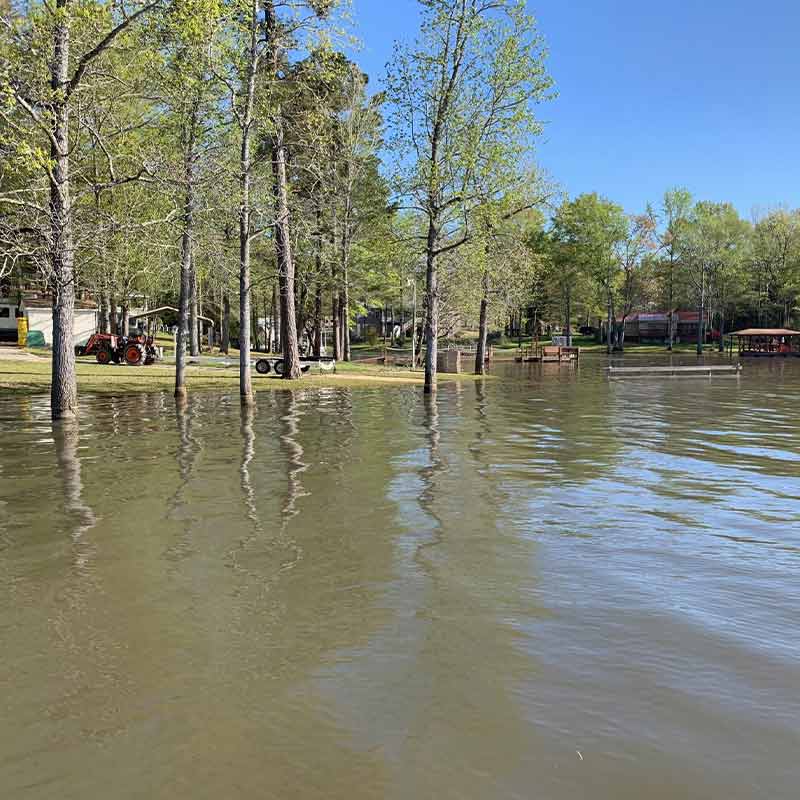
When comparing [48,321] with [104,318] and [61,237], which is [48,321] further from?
[61,237]

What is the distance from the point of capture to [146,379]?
30.9 meters

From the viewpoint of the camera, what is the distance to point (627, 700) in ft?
15.6

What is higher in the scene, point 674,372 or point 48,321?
point 48,321

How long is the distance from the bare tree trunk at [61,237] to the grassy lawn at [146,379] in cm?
748

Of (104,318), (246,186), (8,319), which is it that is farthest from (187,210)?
(8,319)

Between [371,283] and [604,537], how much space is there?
141ft

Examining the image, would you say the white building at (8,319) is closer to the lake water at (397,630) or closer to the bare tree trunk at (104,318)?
the bare tree trunk at (104,318)

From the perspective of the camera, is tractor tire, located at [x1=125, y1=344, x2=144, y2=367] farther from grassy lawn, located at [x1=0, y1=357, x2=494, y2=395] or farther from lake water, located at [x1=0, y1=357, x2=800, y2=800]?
lake water, located at [x1=0, y1=357, x2=800, y2=800]

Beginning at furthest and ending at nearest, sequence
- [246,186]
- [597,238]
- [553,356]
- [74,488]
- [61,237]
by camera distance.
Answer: [597,238] → [553,356] → [246,186] → [61,237] → [74,488]

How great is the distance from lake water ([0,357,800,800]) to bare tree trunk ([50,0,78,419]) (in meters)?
6.34

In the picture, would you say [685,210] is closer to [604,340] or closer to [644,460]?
[604,340]

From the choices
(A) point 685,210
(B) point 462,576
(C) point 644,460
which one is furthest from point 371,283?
(A) point 685,210

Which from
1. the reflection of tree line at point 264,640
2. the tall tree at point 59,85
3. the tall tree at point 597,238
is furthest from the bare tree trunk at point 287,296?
the tall tree at point 597,238

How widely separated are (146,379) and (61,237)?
557 inches
